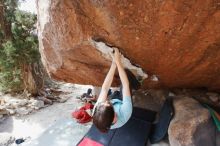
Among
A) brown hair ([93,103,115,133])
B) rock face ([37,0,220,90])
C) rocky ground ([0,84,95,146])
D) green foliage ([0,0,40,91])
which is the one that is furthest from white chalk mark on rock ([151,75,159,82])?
green foliage ([0,0,40,91])

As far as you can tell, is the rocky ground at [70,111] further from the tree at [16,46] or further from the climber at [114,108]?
the climber at [114,108]

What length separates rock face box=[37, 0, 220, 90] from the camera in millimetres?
1871

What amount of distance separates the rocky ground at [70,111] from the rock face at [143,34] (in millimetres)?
392

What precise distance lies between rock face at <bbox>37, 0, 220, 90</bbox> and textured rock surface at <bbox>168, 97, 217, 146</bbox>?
40 centimetres

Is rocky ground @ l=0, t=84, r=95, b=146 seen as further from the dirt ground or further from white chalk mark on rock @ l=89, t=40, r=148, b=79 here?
white chalk mark on rock @ l=89, t=40, r=148, b=79

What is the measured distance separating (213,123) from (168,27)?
154 centimetres

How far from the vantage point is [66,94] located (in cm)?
937

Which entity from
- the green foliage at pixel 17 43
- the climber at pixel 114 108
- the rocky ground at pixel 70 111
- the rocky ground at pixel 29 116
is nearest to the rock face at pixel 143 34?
the climber at pixel 114 108

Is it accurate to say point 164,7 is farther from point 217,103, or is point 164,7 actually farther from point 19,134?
point 19,134

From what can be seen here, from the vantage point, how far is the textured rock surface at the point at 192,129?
291 cm

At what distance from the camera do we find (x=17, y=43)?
7562 millimetres

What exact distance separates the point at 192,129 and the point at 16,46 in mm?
5946

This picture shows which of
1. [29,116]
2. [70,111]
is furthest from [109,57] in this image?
[29,116]

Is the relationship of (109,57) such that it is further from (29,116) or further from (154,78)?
(29,116)
